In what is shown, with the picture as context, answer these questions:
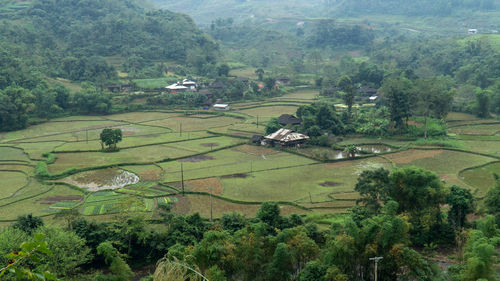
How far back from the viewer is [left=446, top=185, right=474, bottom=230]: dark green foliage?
75.0ft

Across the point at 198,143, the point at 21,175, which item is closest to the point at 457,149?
the point at 198,143

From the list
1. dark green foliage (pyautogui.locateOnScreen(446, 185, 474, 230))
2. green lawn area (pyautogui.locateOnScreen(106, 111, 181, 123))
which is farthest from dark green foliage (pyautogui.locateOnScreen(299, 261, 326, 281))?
green lawn area (pyautogui.locateOnScreen(106, 111, 181, 123))

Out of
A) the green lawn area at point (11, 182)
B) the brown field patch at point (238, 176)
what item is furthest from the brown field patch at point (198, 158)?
the green lawn area at point (11, 182)

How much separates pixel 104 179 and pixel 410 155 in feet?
76.1

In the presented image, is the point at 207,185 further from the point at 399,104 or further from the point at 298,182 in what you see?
the point at 399,104

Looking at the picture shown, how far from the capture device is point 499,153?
36.1 meters

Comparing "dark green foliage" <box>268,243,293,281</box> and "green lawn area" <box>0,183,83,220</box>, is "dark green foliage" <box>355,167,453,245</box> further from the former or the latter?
"green lawn area" <box>0,183,83,220</box>

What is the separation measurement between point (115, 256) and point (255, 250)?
6.04 metres

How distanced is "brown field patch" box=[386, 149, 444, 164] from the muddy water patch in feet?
63.5

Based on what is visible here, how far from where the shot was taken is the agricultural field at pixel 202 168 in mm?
27516

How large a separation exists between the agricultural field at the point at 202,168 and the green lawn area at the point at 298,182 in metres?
0.07

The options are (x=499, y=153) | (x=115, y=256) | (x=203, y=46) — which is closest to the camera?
(x=115, y=256)

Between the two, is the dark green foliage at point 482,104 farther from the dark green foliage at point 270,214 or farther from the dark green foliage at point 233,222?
the dark green foliage at point 233,222

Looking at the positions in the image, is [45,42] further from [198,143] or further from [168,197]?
[168,197]
